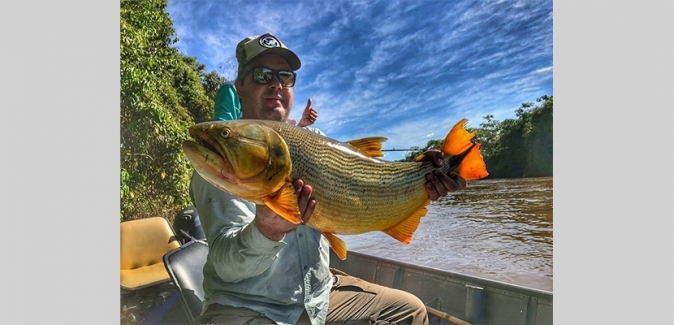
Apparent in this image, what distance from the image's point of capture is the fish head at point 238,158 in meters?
1.17

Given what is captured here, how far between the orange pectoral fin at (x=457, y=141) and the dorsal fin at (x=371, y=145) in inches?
9.8

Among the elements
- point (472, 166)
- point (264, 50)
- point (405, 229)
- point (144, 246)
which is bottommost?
point (144, 246)

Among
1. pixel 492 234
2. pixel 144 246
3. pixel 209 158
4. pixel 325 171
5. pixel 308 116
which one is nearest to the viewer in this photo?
pixel 209 158

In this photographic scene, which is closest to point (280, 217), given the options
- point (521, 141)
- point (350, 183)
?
point (350, 183)

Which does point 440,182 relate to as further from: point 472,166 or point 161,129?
point 161,129

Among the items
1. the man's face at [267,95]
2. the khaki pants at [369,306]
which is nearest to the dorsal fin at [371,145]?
the man's face at [267,95]

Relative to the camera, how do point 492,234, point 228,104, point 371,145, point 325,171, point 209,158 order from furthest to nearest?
point 492,234 < point 228,104 < point 371,145 < point 325,171 < point 209,158

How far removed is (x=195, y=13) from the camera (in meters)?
Result: 3.35

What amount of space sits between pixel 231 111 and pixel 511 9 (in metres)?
2.58

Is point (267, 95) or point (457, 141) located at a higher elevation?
point (267, 95)

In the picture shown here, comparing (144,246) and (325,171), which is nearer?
(325,171)

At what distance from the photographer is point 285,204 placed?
1.22 meters

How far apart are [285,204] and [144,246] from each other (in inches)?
88.7

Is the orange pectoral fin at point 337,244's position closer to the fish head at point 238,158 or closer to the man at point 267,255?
the man at point 267,255
